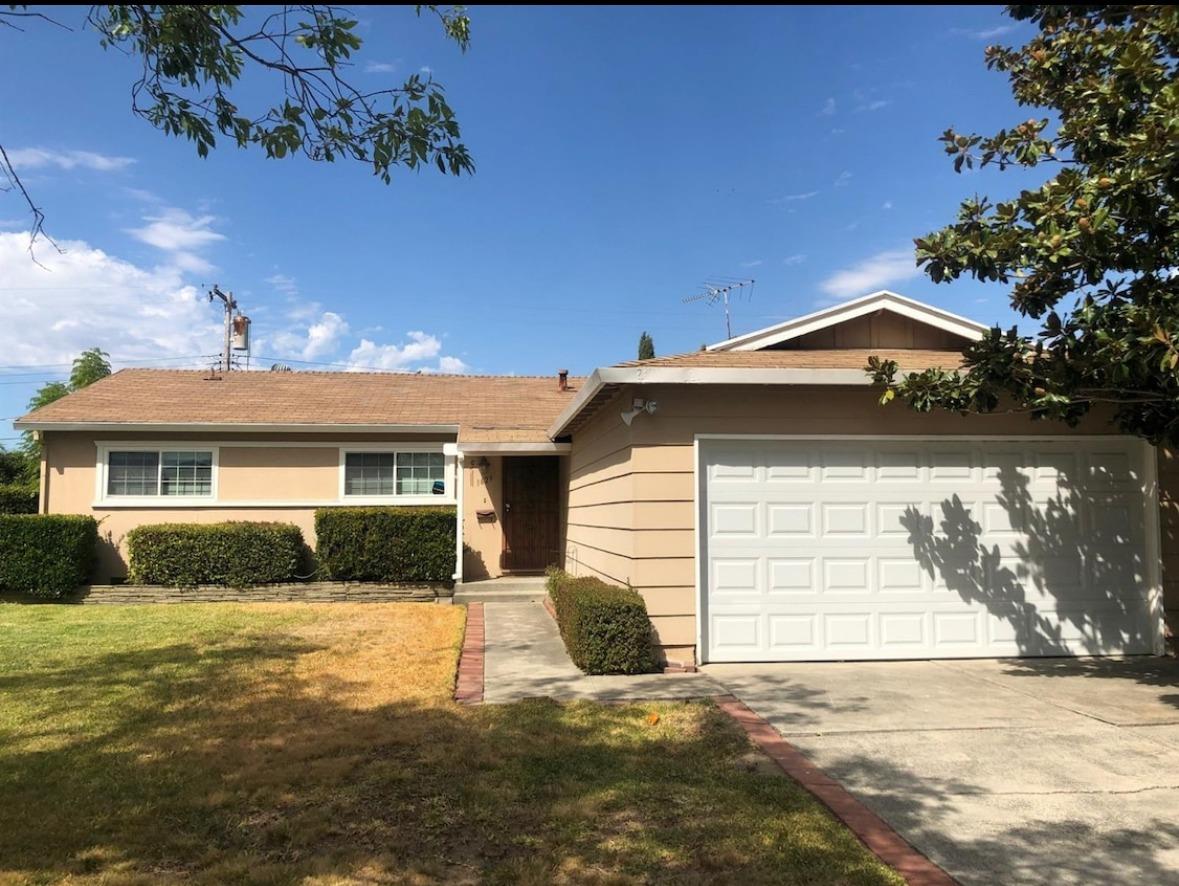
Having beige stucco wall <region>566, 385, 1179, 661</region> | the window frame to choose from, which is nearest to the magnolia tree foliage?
beige stucco wall <region>566, 385, 1179, 661</region>

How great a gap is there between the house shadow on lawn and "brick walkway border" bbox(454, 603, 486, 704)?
0.26m

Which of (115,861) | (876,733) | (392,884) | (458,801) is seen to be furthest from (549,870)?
(876,733)

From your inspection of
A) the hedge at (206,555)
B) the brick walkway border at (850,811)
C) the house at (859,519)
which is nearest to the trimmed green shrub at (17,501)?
the hedge at (206,555)

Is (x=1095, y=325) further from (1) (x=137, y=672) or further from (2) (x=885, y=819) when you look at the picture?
(1) (x=137, y=672)

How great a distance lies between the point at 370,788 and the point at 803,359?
6.45 metres

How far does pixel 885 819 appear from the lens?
3.94m

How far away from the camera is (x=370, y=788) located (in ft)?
14.5

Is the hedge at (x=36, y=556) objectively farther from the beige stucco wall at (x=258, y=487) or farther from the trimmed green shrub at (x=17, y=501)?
the trimmed green shrub at (x=17, y=501)

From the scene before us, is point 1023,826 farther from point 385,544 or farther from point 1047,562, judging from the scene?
point 385,544

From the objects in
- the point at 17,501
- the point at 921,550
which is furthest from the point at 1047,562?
the point at 17,501

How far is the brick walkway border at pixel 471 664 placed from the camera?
21.1 feet

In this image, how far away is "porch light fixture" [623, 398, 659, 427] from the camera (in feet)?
24.7

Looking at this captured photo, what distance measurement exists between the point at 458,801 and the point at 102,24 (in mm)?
4267

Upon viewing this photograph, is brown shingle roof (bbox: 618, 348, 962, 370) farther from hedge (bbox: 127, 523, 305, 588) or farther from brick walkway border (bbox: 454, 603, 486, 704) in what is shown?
hedge (bbox: 127, 523, 305, 588)
